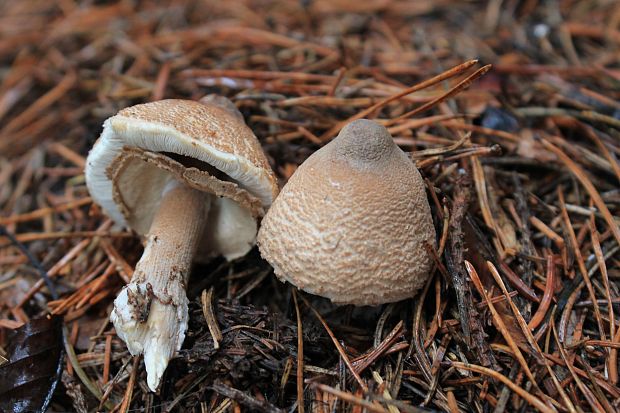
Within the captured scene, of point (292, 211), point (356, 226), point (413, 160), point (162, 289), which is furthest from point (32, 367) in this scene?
point (413, 160)

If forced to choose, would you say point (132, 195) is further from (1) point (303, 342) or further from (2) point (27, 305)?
(1) point (303, 342)

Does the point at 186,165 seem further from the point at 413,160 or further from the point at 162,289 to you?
the point at 413,160

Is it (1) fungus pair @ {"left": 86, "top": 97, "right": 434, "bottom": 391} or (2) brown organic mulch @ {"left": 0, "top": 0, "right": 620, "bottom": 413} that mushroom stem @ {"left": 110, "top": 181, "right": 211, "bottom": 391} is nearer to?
(1) fungus pair @ {"left": 86, "top": 97, "right": 434, "bottom": 391}

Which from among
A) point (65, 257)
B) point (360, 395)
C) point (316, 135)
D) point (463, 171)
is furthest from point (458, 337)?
point (65, 257)

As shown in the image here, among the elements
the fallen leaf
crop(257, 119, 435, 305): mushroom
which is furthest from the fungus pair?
the fallen leaf

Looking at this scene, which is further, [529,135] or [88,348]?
[529,135]

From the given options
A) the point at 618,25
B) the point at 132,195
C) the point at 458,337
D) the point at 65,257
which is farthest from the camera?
the point at 618,25

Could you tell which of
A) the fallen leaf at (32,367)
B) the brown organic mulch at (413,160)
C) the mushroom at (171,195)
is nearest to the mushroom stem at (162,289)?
the mushroom at (171,195)
